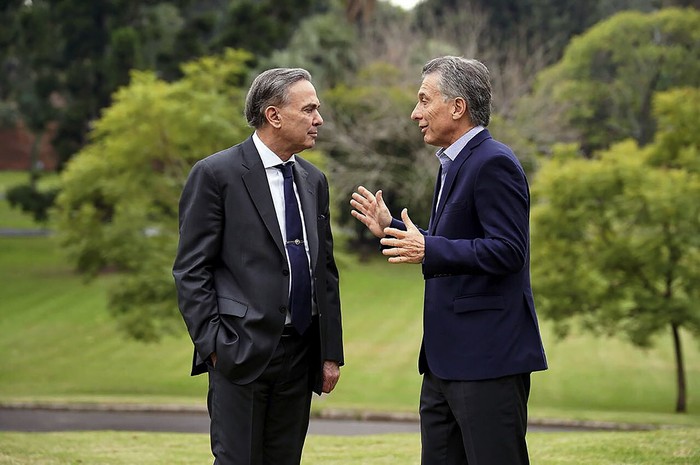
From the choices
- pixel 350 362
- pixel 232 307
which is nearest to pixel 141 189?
pixel 350 362

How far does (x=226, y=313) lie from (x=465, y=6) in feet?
152

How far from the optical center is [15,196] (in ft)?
115

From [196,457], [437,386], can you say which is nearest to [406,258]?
[437,386]

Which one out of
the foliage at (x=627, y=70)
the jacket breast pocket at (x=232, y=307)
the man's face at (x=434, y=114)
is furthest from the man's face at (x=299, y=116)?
the foliage at (x=627, y=70)

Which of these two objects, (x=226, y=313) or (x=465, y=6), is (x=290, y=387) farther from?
(x=465, y=6)

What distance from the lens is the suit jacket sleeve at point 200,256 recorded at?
4.38 meters

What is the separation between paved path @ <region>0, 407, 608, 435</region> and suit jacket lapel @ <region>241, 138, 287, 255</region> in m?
9.47

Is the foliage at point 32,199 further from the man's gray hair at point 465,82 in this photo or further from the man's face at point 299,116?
the man's gray hair at point 465,82

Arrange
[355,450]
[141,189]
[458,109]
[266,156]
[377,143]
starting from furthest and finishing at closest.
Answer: [377,143] < [141,189] < [355,450] < [266,156] < [458,109]

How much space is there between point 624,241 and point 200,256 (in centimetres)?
1650

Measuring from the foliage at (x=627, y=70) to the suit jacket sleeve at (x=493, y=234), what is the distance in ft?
135

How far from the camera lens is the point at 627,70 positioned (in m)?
46.4

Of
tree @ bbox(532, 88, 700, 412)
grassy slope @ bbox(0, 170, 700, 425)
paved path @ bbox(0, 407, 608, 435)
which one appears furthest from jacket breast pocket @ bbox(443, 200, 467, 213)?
tree @ bbox(532, 88, 700, 412)

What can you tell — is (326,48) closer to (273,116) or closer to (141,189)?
(141,189)
